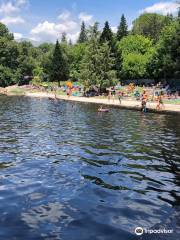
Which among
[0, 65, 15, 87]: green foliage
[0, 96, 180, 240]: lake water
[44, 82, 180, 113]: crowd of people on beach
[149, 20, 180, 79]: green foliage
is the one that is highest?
A: [149, 20, 180, 79]: green foliage

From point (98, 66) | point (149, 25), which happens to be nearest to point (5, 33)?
point (149, 25)

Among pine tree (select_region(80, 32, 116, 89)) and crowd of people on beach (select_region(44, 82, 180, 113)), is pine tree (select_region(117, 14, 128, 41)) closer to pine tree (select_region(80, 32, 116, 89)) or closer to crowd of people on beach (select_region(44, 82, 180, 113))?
crowd of people on beach (select_region(44, 82, 180, 113))

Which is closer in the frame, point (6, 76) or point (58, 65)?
point (58, 65)

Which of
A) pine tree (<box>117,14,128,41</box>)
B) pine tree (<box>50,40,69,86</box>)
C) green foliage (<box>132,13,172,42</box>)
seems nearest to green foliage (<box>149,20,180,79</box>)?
pine tree (<box>50,40,69,86</box>)

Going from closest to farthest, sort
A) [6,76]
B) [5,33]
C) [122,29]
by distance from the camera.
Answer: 1. [6,76]
2. [122,29]
3. [5,33]

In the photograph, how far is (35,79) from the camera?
123 metres

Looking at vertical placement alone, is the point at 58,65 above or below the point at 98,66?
above

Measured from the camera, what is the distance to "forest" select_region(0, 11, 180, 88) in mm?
81062

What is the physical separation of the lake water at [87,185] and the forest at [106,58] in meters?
51.8

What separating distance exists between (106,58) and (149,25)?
3991 inches

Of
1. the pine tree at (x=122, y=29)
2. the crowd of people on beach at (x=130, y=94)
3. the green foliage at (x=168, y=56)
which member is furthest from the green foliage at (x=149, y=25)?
the crowd of people on beach at (x=130, y=94)

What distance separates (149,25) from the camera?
17475 centimetres

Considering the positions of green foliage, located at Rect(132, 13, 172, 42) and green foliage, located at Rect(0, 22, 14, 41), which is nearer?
green foliage, located at Rect(0, 22, 14, 41)

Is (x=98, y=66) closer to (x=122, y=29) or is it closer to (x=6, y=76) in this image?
(x=6, y=76)
